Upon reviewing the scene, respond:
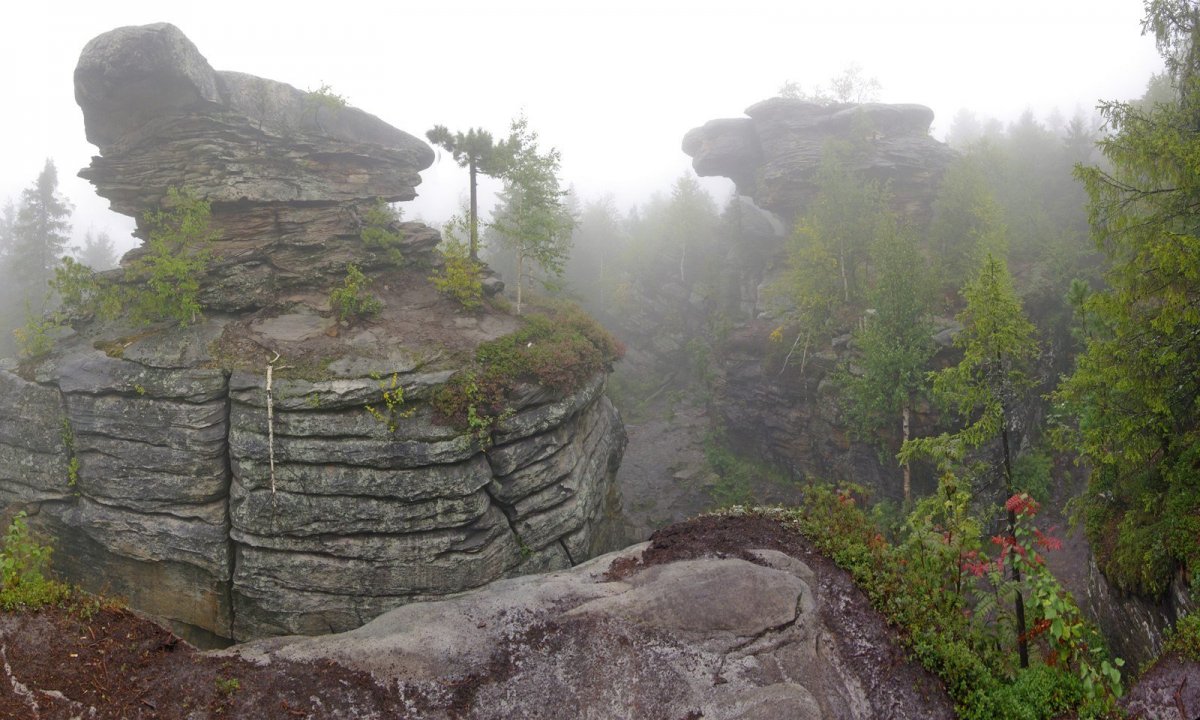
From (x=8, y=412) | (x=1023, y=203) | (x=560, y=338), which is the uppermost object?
(x=1023, y=203)

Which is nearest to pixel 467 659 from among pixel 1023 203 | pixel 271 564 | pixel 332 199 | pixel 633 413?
pixel 271 564

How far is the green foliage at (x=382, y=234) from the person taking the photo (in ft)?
72.5

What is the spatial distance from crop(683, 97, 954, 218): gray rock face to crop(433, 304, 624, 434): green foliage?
23.9 metres

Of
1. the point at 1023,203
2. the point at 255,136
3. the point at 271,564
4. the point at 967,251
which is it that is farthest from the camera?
the point at 1023,203

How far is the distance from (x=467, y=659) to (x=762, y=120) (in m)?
43.1

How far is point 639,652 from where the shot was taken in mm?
8898

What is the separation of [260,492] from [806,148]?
38.7 metres

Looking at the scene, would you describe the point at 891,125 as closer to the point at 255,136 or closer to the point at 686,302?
the point at 686,302

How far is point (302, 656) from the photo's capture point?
874 centimetres

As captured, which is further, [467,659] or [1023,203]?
[1023,203]

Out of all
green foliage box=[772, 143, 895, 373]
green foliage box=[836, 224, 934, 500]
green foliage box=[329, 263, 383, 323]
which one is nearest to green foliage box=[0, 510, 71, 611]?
green foliage box=[329, 263, 383, 323]

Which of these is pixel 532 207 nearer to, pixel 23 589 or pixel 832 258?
pixel 832 258

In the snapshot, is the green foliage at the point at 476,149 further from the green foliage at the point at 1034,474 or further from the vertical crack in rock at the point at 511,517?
the green foliage at the point at 1034,474

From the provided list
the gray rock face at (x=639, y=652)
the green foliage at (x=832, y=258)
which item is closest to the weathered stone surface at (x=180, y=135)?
the gray rock face at (x=639, y=652)
